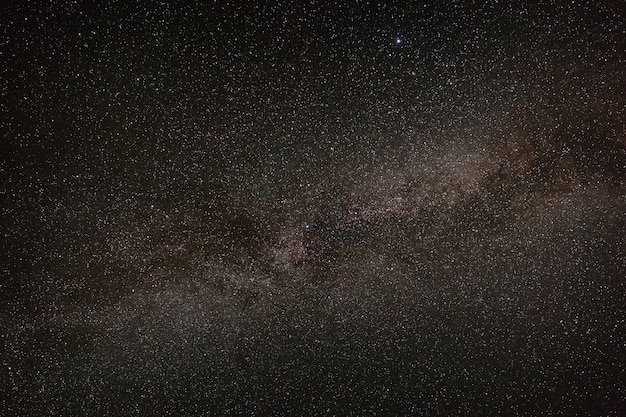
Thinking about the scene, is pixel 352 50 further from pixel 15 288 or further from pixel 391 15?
pixel 15 288

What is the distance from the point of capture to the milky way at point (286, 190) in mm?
1230

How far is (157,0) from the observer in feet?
3.95

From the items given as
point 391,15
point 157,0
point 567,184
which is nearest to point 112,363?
point 157,0

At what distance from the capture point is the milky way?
123cm

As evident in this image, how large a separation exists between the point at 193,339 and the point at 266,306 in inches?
9.0

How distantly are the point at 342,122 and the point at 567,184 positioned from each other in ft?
2.19

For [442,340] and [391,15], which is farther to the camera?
[442,340]

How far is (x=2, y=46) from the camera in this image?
3.94 feet

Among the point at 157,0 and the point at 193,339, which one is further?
the point at 193,339

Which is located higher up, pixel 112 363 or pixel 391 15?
pixel 391 15

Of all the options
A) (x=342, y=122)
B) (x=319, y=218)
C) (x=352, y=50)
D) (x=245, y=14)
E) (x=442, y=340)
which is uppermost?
(x=245, y=14)

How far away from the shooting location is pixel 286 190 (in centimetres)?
128

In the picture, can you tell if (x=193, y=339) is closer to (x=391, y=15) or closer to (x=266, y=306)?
(x=266, y=306)

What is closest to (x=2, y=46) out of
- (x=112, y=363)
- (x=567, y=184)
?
(x=112, y=363)
